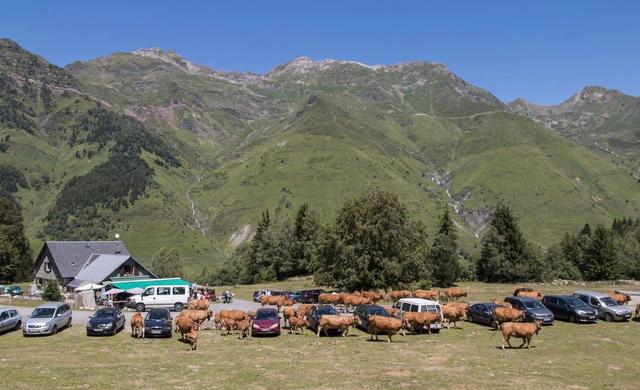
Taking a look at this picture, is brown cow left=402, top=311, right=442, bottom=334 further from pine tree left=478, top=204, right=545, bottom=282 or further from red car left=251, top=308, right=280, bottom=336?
pine tree left=478, top=204, right=545, bottom=282

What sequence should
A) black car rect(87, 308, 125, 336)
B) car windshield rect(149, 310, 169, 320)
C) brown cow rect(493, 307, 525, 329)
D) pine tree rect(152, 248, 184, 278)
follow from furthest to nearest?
pine tree rect(152, 248, 184, 278), brown cow rect(493, 307, 525, 329), car windshield rect(149, 310, 169, 320), black car rect(87, 308, 125, 336)

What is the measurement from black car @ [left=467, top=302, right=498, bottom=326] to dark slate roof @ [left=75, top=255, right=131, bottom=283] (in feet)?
174

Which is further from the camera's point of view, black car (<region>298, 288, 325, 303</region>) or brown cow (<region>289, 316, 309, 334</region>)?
black car (<region>298, 288, 325, 303</region>)

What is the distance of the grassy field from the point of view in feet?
67.4

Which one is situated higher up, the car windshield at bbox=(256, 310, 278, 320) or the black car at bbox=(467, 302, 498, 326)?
the car windshield at bbox=(256, 310, 278, 320)

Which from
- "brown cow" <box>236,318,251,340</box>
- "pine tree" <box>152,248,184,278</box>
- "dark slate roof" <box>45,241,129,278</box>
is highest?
"dark slate roof" <box>45,241,129,278</box>

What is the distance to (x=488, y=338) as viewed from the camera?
3247 cm

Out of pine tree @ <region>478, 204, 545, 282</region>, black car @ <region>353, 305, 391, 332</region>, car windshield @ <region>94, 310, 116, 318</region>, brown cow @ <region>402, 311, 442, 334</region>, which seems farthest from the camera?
pine tree @ <region>478, 204, 545, 282</region>

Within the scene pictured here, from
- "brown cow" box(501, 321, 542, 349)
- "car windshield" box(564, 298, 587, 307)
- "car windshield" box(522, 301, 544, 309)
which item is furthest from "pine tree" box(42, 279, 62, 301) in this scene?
"car windshield" box(564, 298, 587, 307)

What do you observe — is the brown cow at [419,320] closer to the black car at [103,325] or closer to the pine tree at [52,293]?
the black car at [103,325]

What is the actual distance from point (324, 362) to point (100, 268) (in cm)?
6197

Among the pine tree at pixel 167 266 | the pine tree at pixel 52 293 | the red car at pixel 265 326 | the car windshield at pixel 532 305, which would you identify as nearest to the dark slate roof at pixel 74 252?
the pine tree at pixel 52 293

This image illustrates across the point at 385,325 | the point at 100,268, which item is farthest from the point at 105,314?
the point at 100,268

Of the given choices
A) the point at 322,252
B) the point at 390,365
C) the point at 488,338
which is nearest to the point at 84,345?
the point at 390,365
